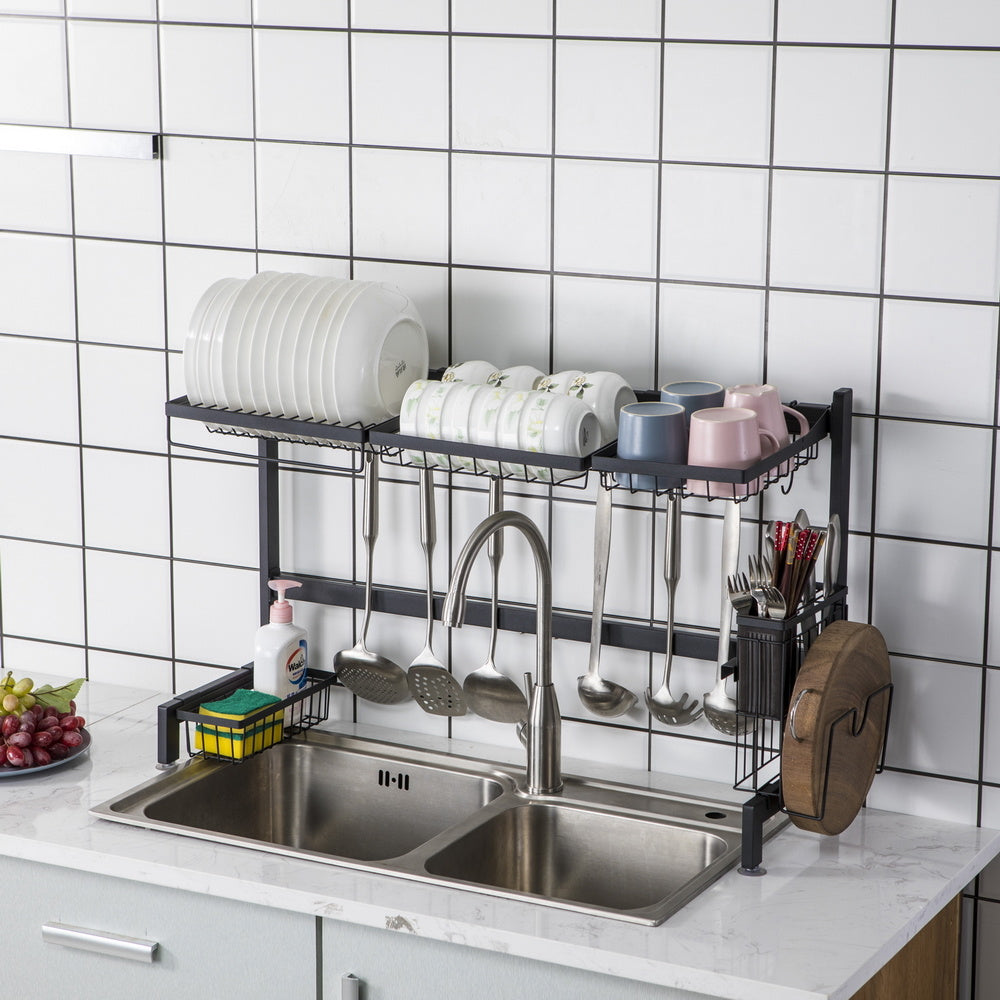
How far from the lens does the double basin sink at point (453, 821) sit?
1.88m

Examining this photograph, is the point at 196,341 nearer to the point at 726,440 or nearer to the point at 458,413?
the point at 458,413

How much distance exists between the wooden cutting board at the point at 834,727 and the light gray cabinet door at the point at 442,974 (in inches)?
12.3

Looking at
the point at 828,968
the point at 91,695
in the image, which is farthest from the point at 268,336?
the point at 828,968

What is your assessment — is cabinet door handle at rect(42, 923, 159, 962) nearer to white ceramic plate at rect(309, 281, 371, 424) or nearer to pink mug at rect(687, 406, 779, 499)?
white ceramic plate at rect(309, 281, 371, 424)

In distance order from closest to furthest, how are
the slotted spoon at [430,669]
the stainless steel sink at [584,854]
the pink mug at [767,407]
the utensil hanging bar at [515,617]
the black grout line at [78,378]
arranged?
1. the pink mug at [767,407]
2. the stainless steel sink at [584,854]
3. the utensil hanging bar at [515,617]
4. the slotted spoon at [430,669]
5. the black grout line at [78,378]

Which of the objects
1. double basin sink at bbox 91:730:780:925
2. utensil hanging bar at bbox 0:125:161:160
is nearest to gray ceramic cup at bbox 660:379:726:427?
double basin sink at bbox 91:730:780:925

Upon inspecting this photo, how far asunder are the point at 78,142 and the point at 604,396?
0.93 m

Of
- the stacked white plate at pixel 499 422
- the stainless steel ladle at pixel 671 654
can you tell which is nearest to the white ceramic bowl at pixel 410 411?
the stacked white plate at pixel 499 422

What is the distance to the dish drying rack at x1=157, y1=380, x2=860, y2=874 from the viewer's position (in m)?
1.80

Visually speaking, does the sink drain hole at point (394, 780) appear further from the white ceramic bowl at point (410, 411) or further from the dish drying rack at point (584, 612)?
the white ceramic bowl at point (410, 411)

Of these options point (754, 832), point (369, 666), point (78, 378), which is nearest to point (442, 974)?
point (754, 832)

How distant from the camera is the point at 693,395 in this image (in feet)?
6.06

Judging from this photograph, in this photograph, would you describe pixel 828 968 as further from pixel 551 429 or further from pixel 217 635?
pixel 217 635

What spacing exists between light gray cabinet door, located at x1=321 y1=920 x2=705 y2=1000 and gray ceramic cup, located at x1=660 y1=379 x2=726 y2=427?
0.63 metres
